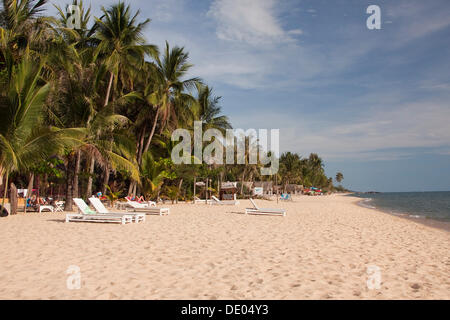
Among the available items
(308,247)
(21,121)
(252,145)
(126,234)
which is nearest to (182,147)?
(21,121)

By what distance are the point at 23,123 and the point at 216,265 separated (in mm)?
8859

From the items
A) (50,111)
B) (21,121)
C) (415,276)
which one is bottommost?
(415,276)

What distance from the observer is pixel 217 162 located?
33062 mm

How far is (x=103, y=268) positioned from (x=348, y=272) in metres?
3.57

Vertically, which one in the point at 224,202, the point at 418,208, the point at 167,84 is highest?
the point at 167,84

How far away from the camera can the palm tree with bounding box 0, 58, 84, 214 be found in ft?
33.4

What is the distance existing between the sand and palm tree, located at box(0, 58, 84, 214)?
338 centimetres

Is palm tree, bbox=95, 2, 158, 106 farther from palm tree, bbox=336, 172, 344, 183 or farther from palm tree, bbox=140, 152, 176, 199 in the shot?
palm tree, bbox=336, 172, 344, 183

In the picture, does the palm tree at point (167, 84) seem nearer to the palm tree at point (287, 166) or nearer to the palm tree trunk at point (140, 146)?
the palm tree trunk at point (140, 146)

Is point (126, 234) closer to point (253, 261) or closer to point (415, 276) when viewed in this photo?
point (253, 261)

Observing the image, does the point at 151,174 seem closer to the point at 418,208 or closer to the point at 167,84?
→ the point at 167,84

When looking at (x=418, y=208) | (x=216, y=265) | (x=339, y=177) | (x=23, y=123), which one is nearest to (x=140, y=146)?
(x=23, y=123)

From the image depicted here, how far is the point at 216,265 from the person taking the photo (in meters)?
5.11

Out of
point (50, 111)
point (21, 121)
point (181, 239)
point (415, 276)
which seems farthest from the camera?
point (50, 111)
